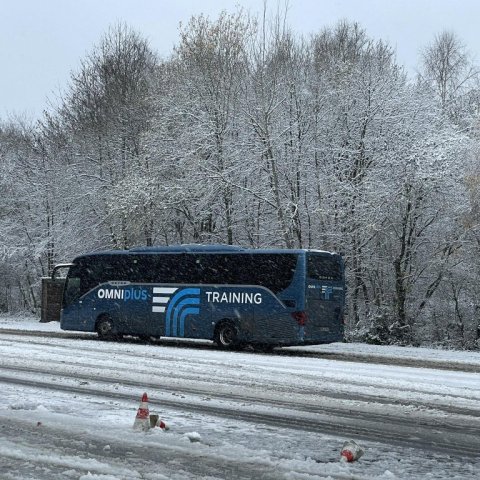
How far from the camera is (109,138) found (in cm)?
3959

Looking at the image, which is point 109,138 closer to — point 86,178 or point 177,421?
point 86,178

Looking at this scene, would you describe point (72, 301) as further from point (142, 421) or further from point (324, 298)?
point (142, 421)

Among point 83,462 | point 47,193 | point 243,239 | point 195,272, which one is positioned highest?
point 47,193

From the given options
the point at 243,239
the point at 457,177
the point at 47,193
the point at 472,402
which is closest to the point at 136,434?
the point at 472,402

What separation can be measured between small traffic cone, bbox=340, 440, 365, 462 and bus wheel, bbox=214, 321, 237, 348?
16386 millimetres

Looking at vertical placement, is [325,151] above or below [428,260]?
above

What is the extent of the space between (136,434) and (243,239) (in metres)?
25.4

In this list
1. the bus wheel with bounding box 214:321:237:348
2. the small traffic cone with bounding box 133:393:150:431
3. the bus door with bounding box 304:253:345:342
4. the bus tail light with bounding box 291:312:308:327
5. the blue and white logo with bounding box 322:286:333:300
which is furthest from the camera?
the bus wheel with bounding box 214:321:237:348

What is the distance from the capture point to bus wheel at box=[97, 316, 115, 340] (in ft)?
90.5

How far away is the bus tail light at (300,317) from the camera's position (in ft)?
75.8

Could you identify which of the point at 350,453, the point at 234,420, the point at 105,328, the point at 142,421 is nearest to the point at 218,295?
the point at 105,328

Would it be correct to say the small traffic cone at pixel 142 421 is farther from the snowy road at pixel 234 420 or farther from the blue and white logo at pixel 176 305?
the blue and white logo at pixel 176 305

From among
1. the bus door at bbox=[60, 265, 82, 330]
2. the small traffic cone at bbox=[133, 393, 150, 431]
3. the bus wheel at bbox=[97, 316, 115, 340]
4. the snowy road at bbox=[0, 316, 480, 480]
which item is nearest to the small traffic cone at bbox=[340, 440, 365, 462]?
the snowy road at bbox=[0, 316, 480, 480]

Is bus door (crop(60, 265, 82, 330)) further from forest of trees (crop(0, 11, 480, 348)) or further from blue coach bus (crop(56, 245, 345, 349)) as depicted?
forest of trees (crop(0, 11, 480, 348))
